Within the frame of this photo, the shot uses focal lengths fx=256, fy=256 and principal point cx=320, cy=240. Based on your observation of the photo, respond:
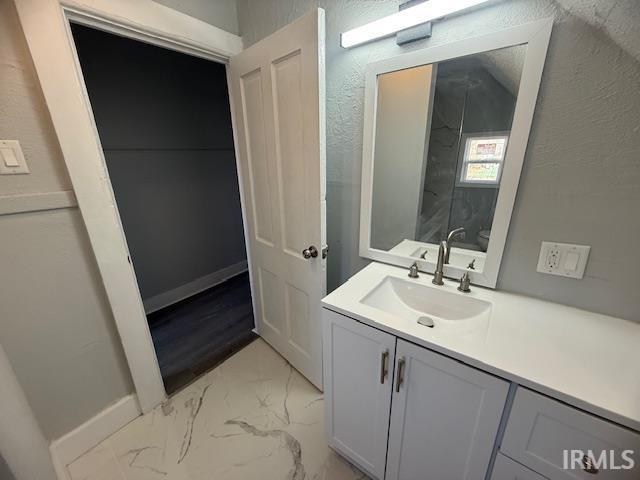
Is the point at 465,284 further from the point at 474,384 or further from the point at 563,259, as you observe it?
the point at 474,384

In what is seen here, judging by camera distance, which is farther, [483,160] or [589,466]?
[483,160]

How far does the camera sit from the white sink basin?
39.1 inches

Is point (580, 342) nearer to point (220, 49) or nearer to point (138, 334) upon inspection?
point (138, 334)

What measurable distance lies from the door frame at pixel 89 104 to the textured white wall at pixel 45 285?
0.05 m

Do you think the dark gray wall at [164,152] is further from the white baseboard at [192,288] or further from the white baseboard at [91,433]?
the white baseboard at [91,433]

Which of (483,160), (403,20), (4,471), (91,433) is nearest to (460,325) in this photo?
(483,160)

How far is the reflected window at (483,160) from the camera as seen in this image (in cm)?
94

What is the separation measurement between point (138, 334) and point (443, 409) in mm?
1435

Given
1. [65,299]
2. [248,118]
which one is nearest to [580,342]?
[248,118]

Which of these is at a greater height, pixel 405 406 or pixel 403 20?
pixel 403 20

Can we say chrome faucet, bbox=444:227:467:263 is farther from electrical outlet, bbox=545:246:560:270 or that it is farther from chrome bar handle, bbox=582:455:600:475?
chrome bar handle, bbox=582:455:600:475

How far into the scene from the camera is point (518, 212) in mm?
941

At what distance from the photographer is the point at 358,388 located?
3.23ft

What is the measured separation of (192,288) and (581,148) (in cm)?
294
